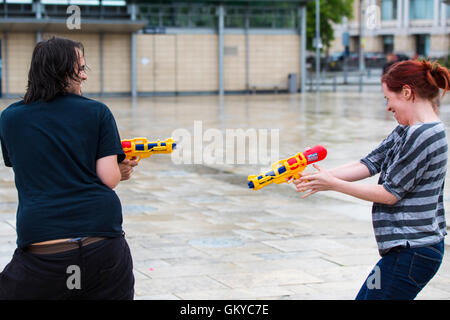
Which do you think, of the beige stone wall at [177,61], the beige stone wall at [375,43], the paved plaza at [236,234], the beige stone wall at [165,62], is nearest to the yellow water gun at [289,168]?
the paved plaza at [236,234]

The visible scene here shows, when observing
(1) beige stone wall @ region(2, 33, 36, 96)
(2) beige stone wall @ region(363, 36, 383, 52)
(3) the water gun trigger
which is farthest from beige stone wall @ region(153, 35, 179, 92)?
(2) beige stone wall @ region(363, 36, 383, 52)

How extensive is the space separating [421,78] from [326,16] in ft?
205

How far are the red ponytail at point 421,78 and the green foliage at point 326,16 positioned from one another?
201 ft

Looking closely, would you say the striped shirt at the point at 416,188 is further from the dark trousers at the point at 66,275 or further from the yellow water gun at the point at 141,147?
the dark trousers at the point at 66,275

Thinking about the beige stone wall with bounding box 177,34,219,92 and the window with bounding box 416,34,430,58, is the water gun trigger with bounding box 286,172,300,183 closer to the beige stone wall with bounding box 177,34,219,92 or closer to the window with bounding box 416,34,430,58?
the beige stone wall with bounding box 177,34,219,92

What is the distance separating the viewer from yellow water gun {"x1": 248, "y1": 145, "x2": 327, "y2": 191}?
10.7ft

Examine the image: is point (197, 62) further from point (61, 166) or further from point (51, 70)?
point (61, 166)

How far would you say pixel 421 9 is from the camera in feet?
259

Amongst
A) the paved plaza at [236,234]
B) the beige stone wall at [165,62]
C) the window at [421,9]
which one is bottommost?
the paved plaza at [236,234]

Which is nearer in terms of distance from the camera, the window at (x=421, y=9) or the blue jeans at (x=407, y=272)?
the blue jeans at (x=407, y=272)

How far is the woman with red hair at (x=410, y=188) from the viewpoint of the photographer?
129 inches

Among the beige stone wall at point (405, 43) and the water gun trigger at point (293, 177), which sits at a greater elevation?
the beige stone wall at point (405, 43)

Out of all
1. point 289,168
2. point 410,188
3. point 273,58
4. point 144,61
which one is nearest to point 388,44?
point 273,58
